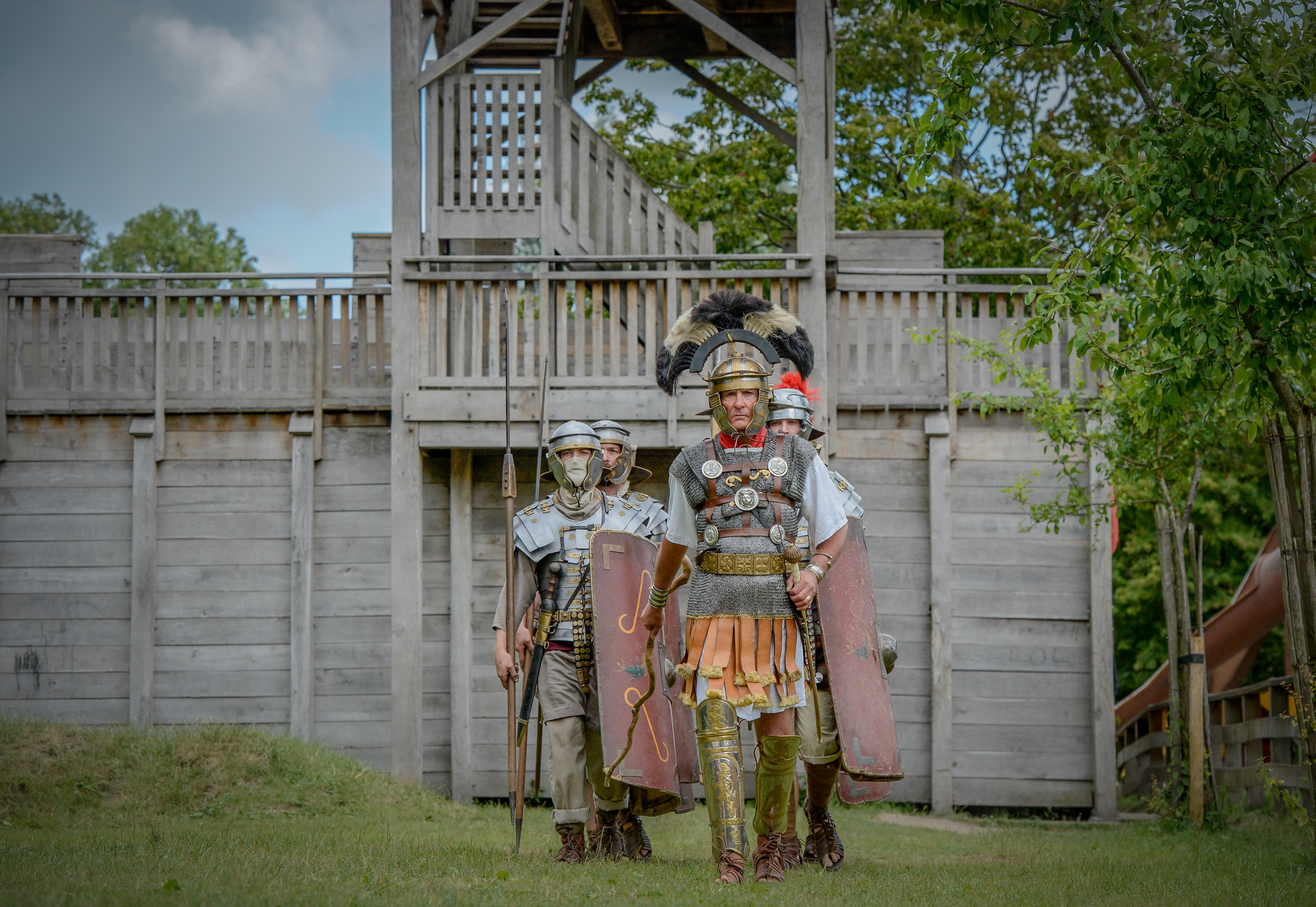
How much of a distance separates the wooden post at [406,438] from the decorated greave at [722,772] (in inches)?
190

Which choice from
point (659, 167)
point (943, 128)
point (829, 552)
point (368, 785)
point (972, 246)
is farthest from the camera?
point (659, 167)

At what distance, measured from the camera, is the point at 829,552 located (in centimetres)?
571

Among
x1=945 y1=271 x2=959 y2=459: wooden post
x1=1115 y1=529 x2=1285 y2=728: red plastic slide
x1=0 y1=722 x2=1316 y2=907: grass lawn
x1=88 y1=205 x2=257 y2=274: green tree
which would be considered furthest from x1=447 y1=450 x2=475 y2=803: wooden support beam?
x1=88 y1=205 x2=257 y2=274: green tree

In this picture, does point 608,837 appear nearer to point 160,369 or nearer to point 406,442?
point 406,442

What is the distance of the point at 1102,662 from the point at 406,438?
541cm

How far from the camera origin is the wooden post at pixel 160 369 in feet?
34.3

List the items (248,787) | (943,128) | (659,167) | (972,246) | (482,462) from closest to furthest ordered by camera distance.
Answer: (943,128)
(248,787)
(482,462)
(972,246)
(659,167)

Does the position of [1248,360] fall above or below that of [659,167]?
below

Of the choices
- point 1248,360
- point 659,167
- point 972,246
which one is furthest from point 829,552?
point 659,167

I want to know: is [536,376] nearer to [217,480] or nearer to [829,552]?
[217,480]

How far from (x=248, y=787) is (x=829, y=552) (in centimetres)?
472

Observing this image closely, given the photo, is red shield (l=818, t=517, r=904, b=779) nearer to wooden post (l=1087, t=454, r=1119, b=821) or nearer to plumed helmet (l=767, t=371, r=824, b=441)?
plumed helmet (l=767, t=371, r=824, b=441)

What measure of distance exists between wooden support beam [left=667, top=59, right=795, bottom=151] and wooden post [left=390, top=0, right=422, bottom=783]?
2.83 meters

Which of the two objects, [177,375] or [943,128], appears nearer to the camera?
[943,128]
